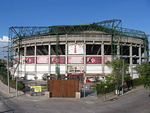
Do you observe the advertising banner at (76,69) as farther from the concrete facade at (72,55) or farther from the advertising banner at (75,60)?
the advertising banner at (75,60)

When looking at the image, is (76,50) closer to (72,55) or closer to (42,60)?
(72,55)

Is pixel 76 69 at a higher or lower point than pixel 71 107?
higher

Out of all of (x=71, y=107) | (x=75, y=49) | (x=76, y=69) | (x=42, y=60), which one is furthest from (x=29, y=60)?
(x=71, y=107)

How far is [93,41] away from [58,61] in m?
14.1

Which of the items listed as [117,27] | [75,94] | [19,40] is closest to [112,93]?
[75,94]

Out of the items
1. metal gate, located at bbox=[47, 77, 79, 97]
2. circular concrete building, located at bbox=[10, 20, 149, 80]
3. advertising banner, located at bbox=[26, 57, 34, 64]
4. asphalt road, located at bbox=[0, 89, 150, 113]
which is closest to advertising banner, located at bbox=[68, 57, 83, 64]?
circular concrete building, located at bbox=[10, 20, 149, 80]

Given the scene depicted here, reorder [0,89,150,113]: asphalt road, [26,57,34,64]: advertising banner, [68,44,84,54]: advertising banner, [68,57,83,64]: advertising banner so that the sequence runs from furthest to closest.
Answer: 1. [26,57,34,64]: advertising banner
2. [68,44,84,54]: advertising banner
3. [68,57,83,64]: advertising banner
4. [0,89,150,113]: asphalt road

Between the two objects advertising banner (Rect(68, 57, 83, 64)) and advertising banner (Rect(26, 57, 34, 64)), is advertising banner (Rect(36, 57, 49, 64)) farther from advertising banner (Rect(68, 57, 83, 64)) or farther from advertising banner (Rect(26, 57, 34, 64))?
advertising banner (Rect(68, 57, 83, 64))

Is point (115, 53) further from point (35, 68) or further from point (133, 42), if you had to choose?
point (35, 68)

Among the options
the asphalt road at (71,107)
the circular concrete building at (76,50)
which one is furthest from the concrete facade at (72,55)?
the asphalt road at (71,107)

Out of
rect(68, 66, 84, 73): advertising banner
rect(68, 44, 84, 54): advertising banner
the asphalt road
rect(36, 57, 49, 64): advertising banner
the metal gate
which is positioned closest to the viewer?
the asphalt road

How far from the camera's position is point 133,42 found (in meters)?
60.0

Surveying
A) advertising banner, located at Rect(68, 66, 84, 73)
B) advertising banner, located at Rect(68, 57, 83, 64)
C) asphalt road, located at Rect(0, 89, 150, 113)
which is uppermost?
advertising banner, located at Rect(68, 57, 83, 64)

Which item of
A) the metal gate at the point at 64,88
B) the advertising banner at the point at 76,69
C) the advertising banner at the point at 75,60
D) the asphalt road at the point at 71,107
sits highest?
the advertising banner at the point at 75,60
